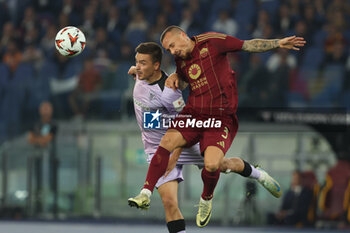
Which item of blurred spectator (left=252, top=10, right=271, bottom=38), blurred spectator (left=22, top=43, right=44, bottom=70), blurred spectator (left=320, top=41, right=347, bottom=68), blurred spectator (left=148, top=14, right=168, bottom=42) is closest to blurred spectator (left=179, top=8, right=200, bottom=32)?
blurred spectator (left=148, top=14, right=168, bottom=42)

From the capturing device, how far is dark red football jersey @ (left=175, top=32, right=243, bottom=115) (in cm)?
728

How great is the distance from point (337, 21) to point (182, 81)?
7.39m

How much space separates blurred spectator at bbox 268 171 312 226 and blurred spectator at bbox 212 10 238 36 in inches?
156

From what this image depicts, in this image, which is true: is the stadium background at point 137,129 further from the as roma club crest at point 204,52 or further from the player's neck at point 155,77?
the as roma club crest at point 204,52

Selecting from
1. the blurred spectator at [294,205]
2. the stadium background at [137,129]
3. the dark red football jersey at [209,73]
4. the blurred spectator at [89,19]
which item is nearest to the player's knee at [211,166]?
the dark red football jersey at [209,73]

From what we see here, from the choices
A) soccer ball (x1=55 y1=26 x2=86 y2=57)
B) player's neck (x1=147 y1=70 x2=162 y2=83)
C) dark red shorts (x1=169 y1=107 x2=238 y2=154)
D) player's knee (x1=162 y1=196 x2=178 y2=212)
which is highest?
soccer ball (x1=55 y1=26 x2=86 y2=57)

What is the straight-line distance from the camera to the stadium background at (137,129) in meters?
12.4

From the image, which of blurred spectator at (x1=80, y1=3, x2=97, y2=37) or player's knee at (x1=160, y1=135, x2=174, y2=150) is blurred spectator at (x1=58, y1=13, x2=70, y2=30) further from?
player's knee at (x1=160, y1=135, x2=174, y2=150)

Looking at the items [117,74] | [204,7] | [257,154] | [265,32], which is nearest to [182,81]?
[257,154]

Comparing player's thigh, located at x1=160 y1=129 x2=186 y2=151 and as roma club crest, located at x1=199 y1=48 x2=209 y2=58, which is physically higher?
as roma club crest, located at x1=199 y1=48 x2=209 y2=58

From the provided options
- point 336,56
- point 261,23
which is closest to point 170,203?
point 336,56

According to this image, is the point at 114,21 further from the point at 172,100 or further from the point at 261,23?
the point at 172,100

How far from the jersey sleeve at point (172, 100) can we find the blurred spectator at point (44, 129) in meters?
6.15

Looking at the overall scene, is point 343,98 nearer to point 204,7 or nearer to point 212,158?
point 204,7
